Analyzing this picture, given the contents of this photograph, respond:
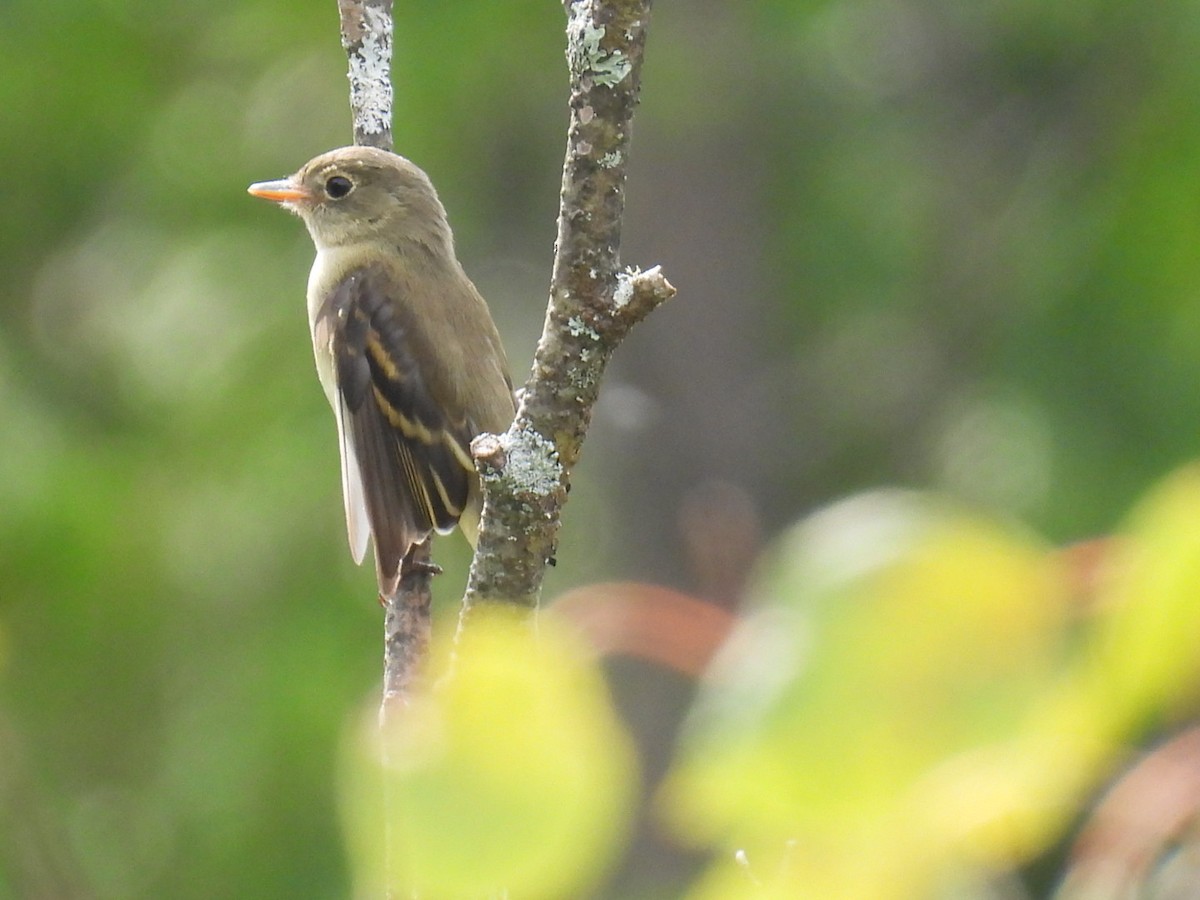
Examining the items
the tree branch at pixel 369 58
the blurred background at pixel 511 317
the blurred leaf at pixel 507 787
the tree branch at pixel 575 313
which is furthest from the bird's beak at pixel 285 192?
the blurred leaf at pixel 507 787

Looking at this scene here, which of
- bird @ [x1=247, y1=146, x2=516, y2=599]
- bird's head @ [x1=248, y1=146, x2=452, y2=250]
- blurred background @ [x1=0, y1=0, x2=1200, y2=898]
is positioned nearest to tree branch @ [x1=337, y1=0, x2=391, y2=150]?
bird @ [x1=247, y1=146, x2=516, y2=599]

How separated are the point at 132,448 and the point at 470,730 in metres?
9.29

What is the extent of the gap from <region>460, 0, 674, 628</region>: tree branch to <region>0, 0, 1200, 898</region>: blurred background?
5941 mm

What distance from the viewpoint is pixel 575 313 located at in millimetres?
2412

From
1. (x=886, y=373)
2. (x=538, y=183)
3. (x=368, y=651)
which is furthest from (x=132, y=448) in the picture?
(x=886, y=373)

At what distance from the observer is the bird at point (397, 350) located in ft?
15.6

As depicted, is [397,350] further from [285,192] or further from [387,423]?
[285,192]

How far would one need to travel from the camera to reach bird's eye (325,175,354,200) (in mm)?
5336

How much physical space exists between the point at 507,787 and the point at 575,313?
1721 millimetres

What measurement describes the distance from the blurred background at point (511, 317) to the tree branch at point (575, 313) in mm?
5941

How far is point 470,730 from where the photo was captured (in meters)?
0.73

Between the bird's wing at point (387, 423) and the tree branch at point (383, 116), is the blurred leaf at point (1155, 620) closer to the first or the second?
the tree branch at point (383, 116)

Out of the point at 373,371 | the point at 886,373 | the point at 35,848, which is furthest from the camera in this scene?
the point at 886,373

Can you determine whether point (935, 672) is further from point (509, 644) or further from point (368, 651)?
point (368, 651)
